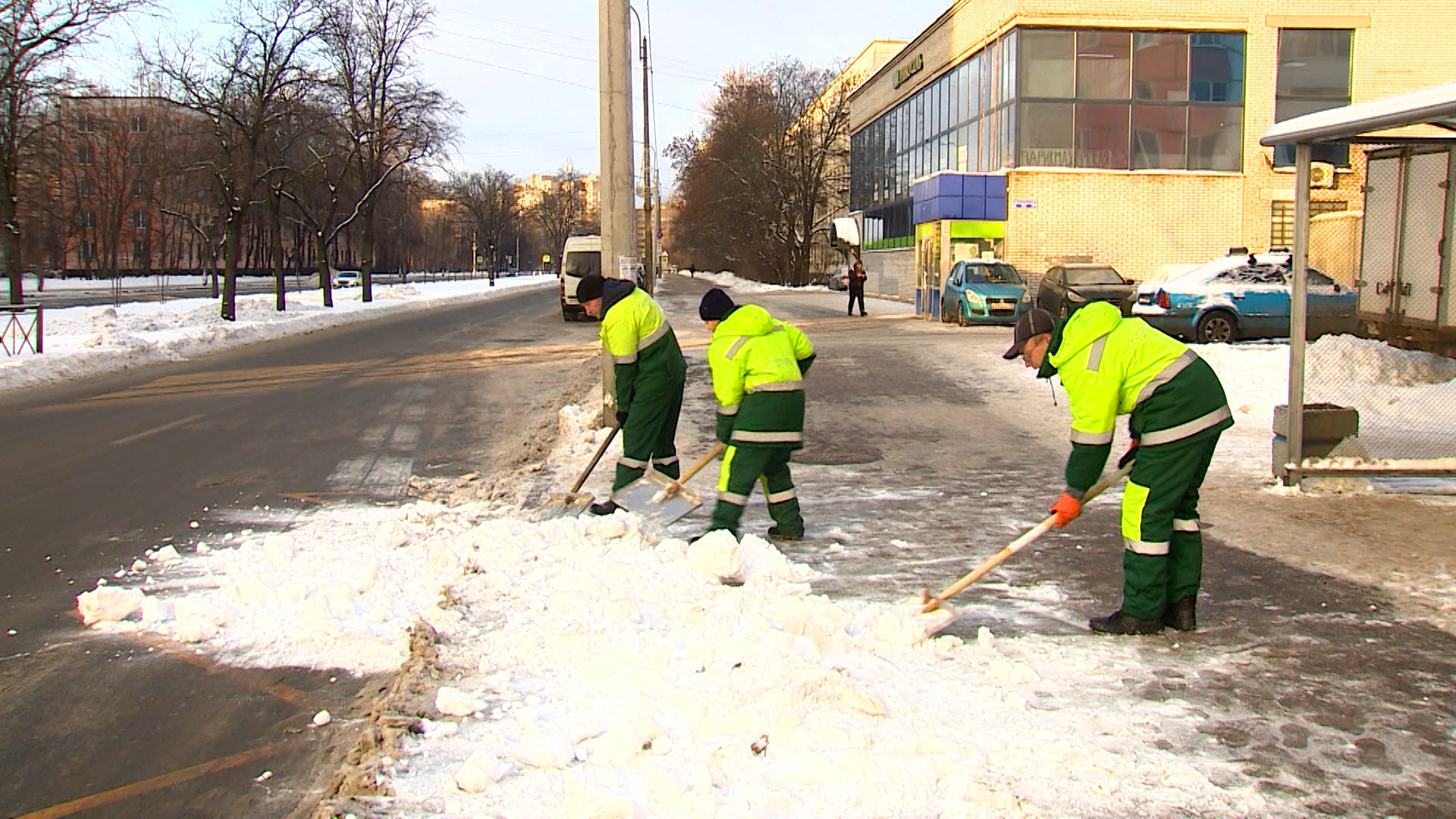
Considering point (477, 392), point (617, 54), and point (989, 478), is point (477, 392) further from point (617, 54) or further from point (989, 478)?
point (989, 478)

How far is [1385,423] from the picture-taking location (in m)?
11.1

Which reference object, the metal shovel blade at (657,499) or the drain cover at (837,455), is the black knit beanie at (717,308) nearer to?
the metal shovel blade at (657,499)

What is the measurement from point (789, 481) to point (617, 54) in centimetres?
560

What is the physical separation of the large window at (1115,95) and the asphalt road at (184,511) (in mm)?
18417

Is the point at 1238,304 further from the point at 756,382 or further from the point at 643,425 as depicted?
the point at 756,382

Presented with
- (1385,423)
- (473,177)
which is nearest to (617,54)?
(1385,423)

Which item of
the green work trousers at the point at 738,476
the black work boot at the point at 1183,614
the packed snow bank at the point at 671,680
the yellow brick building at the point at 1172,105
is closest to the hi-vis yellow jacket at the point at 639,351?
the green work trousers at the point at 738,476

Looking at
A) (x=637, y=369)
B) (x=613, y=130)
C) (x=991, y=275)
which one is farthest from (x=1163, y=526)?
(x=991, y=275)

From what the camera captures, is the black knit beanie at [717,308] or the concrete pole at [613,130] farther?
the concrete pole at [613,130]

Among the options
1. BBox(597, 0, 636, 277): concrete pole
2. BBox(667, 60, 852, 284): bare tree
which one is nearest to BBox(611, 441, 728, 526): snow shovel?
BBox(597, 0, 636, 277): concrete pole

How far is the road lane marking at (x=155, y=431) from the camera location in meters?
11.3

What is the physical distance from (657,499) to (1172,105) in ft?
99.8

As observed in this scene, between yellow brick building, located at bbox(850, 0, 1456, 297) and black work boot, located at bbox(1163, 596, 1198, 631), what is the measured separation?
2833 cm

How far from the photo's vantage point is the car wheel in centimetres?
1970
